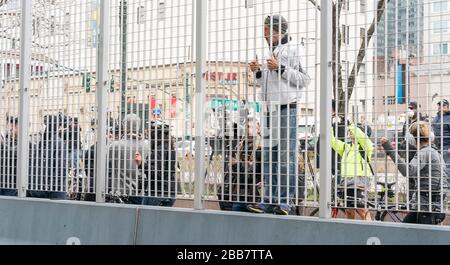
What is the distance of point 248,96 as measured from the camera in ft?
24.0

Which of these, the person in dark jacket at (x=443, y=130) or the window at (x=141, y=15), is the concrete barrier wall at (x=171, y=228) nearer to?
the person in dark jacket at (x=443, y=130)

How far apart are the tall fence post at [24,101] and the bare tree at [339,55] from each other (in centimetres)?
446

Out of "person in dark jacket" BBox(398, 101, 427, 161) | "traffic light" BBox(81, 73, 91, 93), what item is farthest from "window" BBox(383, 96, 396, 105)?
"traffic light" BBox(81, 73, 91, 93)

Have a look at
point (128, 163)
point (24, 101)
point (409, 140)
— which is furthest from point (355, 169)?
point (24, 101)

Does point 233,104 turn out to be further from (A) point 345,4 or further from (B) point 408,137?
(B) point 408,137

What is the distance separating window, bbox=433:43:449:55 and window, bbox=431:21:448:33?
0.11m

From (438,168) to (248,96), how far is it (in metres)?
2.05

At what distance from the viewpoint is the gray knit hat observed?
6.99 metres

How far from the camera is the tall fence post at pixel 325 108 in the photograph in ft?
21.3

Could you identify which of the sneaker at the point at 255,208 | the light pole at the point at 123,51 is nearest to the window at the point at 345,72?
the sneaker at the point at 255,208

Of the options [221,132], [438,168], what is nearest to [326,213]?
[438,168]
